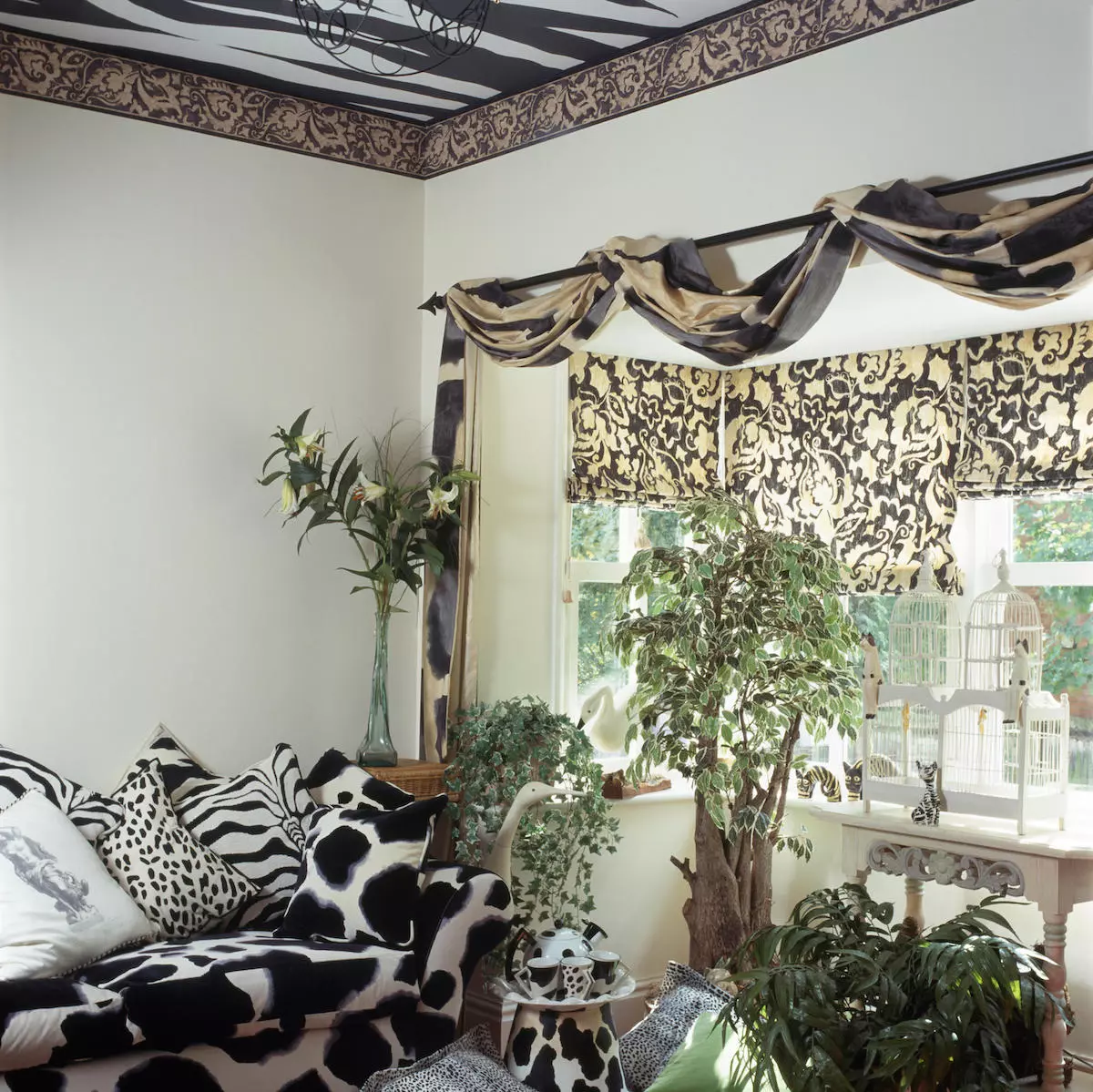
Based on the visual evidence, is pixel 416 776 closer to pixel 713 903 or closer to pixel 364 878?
pixel 364 878

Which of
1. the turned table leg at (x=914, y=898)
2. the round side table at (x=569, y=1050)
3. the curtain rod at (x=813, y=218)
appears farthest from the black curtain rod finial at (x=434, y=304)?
the turned table leg at (x=914, y=898)

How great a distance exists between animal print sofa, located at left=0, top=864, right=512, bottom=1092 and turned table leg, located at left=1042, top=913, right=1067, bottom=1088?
4.95ft

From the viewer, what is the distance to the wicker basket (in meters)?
4.49

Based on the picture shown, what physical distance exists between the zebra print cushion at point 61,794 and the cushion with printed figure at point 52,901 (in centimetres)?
6

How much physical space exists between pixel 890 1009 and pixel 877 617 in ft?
10.9

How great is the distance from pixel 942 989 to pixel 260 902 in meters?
2.53

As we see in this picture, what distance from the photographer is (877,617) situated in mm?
5266

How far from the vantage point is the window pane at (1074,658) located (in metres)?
4.63

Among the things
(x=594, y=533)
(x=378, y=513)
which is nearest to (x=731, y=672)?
(x=594, y=533)

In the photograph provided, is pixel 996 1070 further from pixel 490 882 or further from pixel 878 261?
pixel 878 261

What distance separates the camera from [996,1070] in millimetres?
1979

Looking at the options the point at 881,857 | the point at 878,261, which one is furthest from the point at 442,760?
the point at 878,261

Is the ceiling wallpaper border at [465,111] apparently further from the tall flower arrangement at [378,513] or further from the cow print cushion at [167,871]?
the cow print cushion at [167,871]

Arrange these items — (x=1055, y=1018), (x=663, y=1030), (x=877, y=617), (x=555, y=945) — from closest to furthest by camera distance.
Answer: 1. (x=1055, y=1018)
2. (x=663, y=1030)
3. (x=555, y=945)
4. (x=877, y=617)
